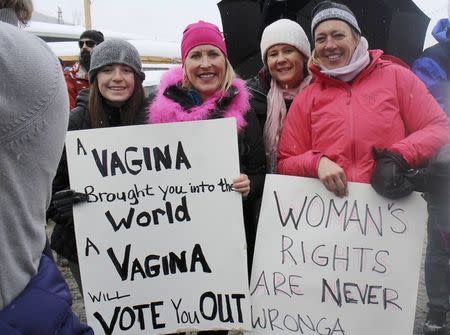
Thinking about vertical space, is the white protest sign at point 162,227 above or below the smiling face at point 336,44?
below

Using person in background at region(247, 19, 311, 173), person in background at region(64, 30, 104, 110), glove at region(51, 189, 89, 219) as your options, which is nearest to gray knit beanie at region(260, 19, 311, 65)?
person in background at region(247, 19, 311, 173)

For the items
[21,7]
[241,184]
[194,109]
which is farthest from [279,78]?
[21,7]

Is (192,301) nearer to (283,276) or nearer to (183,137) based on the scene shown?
(283,276)

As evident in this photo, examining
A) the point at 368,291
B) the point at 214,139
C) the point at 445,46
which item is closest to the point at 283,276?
the point at 368,291

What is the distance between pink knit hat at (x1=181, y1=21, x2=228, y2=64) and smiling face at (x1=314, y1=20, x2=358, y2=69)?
50 cm

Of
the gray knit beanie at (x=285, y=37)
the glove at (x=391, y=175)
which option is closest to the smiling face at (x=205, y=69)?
the gray knit beanie at (x=285, y=37)

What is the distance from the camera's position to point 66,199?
213 cm

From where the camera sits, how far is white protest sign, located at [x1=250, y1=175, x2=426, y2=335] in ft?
6.75

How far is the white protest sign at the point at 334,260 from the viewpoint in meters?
2.06

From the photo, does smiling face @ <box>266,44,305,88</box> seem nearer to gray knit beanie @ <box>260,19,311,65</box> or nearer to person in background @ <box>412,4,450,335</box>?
gray knit beanie @ <box>260,19,311,65</box>

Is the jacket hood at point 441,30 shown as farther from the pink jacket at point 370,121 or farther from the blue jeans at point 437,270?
the blue jeans at point 437,270

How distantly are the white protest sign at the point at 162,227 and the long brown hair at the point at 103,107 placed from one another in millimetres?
166

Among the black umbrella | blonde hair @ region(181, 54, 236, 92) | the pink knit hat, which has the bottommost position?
blonde hair @ region(181, 54, 236, 92)

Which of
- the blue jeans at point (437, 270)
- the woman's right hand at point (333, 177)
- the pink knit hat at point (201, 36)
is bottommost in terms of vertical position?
the blue jeans at point (437, 270)
